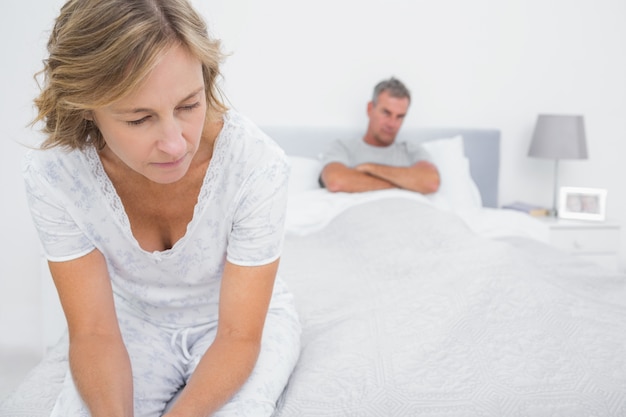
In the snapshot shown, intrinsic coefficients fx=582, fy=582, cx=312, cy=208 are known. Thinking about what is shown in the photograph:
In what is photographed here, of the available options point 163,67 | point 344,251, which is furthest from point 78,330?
point 344,251

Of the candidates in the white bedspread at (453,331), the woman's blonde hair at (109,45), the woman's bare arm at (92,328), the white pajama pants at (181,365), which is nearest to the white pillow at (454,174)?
the white bedspread at (453,331)

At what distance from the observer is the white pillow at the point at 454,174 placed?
2.83 m

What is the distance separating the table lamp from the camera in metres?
3.10

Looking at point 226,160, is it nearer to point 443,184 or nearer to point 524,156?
point 443,184

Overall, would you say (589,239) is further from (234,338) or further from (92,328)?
(92,328)

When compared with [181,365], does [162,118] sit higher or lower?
higher

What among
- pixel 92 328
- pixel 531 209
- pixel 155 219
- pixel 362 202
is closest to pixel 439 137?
pixel 531 209

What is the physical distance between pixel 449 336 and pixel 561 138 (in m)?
2.22

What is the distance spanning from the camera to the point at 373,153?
111 inches

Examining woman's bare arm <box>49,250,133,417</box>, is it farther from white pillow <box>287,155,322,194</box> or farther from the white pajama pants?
white pillow <box>287,155,322,194</box>

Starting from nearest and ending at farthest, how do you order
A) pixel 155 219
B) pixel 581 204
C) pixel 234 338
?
pixel 234 338 → pixel 155 219 → pixel 581 204

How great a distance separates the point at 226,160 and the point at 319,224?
4.30 ft

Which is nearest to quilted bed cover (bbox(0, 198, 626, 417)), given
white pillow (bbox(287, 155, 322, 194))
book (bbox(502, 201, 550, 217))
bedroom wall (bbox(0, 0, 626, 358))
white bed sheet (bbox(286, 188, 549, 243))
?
white bed sheet (bbox(286, 188, 549, 243))

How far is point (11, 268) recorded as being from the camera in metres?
2.64
